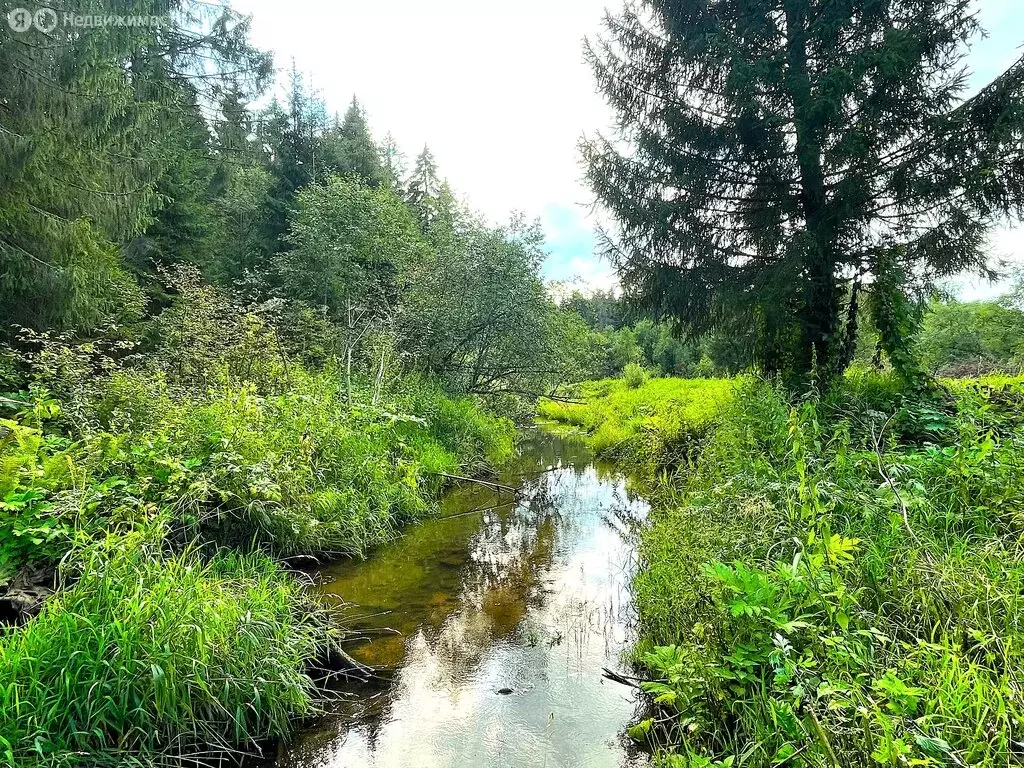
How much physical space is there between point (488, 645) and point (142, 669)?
8.09ft

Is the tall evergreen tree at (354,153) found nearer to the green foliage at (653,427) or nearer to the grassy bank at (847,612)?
the green foliage at (653,427)

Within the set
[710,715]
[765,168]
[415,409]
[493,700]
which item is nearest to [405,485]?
[415,409]

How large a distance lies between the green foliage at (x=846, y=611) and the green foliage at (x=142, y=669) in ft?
7.86

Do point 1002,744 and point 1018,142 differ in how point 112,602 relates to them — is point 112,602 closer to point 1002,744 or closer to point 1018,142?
point 1002,744

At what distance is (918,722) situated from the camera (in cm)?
191

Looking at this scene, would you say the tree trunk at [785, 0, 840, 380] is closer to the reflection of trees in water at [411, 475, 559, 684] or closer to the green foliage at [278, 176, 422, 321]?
the reflection of trees in water at [411, 475, 559, 684]

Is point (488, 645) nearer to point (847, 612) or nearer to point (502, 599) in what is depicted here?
point (502, 599)

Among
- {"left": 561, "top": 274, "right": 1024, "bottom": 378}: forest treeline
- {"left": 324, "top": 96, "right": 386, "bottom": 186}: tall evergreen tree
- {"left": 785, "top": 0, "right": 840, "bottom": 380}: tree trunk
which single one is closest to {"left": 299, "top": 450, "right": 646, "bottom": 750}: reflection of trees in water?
{"left": 561, "top": 274, "right": 1024, "bottom": 378}: forest treeline

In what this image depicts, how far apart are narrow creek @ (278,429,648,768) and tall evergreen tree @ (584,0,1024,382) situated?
4097mm

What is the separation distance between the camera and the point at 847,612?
2.61 m

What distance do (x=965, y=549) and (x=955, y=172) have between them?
615 cm

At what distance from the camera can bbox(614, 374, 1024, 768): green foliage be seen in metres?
2.03

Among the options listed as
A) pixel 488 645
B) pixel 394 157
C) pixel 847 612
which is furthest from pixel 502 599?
pixel 394 157

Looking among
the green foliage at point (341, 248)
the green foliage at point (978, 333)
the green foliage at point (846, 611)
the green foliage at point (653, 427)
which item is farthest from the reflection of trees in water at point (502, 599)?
the green foliage at point (978, 333)
